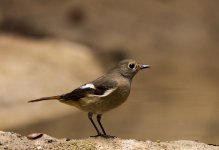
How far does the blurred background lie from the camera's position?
12.0 m

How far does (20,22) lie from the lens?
1714 centimetres

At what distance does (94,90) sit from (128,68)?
33 cm

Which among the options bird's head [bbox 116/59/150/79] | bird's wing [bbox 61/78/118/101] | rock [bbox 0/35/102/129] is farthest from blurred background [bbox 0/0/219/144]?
bird's wing [bbox 61/78/118/101]

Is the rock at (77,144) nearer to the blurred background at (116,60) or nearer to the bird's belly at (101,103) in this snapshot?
the bird's belly at (101,103)

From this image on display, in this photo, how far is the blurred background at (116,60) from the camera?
12.0m

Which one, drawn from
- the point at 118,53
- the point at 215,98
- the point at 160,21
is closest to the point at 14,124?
the point at 215,98

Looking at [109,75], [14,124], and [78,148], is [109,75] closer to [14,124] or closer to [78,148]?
[78,148]

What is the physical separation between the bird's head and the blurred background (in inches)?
212

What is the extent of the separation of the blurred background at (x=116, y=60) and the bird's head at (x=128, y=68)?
17.6 feet

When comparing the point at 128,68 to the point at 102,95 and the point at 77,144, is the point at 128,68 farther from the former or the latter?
the point at 77,144

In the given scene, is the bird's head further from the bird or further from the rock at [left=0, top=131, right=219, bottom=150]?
the rock at [left=0, top=131, right=219, bottom=150]

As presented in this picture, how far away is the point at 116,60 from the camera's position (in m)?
16.6

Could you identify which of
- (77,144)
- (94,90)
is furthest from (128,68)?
(77,144)

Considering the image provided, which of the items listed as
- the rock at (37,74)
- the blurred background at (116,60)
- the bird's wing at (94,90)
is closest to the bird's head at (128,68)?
the bird's wing at (94,90)
